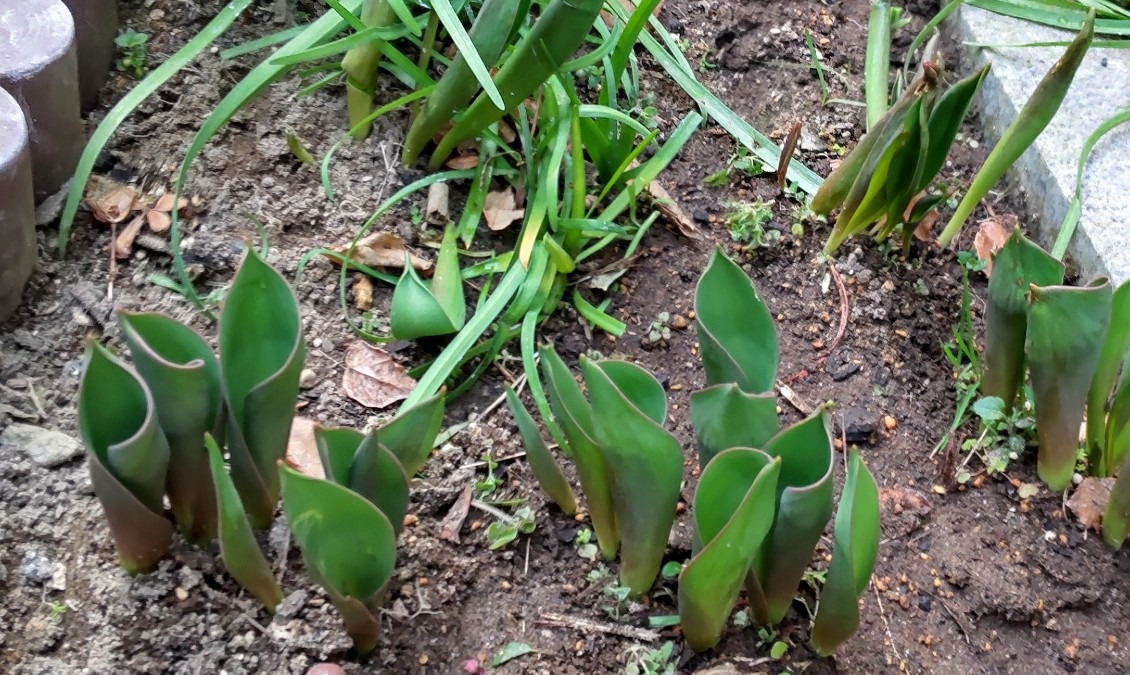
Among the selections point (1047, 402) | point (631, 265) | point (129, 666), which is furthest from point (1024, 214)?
point (129, 666)

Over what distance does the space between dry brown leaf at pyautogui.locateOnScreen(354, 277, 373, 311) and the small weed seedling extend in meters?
0.56

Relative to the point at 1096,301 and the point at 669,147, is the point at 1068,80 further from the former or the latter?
the point at 669,147

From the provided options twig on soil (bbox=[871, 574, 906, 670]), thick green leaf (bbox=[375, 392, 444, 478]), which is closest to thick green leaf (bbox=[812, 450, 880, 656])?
twig on soil (bbox=[871, 574, 906, 670])

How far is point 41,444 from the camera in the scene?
4.03 ft

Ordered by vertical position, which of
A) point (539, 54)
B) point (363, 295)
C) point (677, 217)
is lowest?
point (363, 295)

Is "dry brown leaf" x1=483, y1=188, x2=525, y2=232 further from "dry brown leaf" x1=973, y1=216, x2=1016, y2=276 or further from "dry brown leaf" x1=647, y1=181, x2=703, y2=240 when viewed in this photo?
"dry brown leaf" x1=973, y1=216, x2=1016, y2=276

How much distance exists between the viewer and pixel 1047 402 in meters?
1.26

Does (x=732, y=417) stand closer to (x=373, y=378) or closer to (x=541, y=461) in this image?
(x=541, y=461)

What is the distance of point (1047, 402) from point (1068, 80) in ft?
1.53

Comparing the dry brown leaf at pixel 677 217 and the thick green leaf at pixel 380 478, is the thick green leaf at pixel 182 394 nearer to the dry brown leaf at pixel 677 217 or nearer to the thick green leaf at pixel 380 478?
the thick green leaf at pixel 380 478

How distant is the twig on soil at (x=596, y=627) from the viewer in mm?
1148

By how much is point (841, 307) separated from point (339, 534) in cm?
93

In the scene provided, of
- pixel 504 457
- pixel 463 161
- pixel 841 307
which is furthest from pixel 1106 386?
pixel 463 161

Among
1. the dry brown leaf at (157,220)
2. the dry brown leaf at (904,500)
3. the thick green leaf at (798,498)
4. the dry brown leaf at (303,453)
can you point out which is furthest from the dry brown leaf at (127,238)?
the dry brown leaf at (904,500)
